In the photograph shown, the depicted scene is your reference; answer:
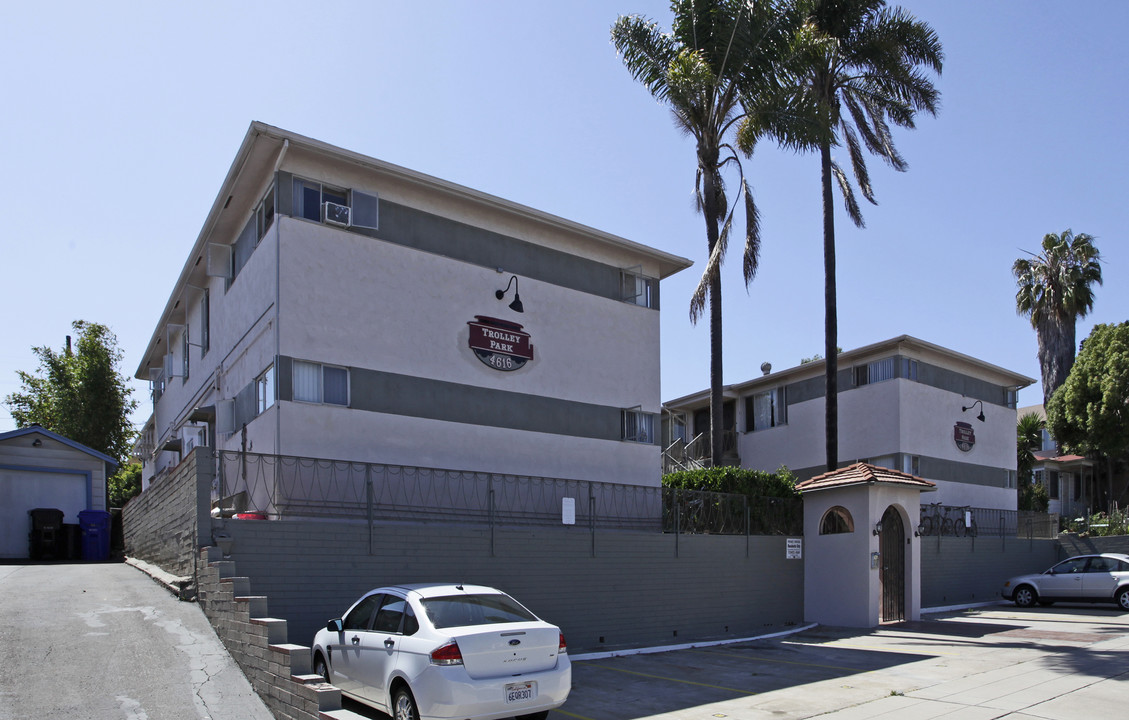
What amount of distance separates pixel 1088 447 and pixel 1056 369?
654 cm

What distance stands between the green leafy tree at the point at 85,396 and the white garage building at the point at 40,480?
11.9 metres

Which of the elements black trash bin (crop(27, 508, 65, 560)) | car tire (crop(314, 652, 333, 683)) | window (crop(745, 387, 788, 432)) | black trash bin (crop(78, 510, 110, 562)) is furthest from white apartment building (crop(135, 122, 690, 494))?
window (crop(745, 387, 788, 432))

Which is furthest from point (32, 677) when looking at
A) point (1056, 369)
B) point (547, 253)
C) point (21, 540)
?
point (1056, 369)

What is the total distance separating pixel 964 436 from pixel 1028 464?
476 inches

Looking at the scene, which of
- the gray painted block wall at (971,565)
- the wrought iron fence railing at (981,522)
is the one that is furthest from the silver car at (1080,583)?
→ the wrought iron fence railing at (981,522)

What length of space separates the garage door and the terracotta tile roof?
21.0 m

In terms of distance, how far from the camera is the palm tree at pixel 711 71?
71.1 ft

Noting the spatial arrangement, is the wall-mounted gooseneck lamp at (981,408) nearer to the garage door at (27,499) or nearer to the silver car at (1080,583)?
the silver car at (1080,583)

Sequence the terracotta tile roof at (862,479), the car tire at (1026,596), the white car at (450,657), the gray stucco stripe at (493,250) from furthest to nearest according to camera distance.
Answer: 1. the car tire at (1026,596)
2. the terracotta tile roof at (862,479)
3. the gray stucco stripe at (493,250)
4. the white car at (450,657)

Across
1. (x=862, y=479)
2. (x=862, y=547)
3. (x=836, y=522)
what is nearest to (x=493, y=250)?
(x=862, y=479)

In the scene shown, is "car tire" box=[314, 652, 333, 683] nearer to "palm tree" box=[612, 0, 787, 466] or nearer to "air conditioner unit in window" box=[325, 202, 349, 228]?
"air conditioner unit in window" box=[325, 202, 349, 228]

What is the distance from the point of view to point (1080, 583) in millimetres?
23391

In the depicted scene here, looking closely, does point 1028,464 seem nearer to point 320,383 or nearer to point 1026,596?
point 1026,596

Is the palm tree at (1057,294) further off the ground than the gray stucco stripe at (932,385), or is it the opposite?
the palm tree at (1057,294)
